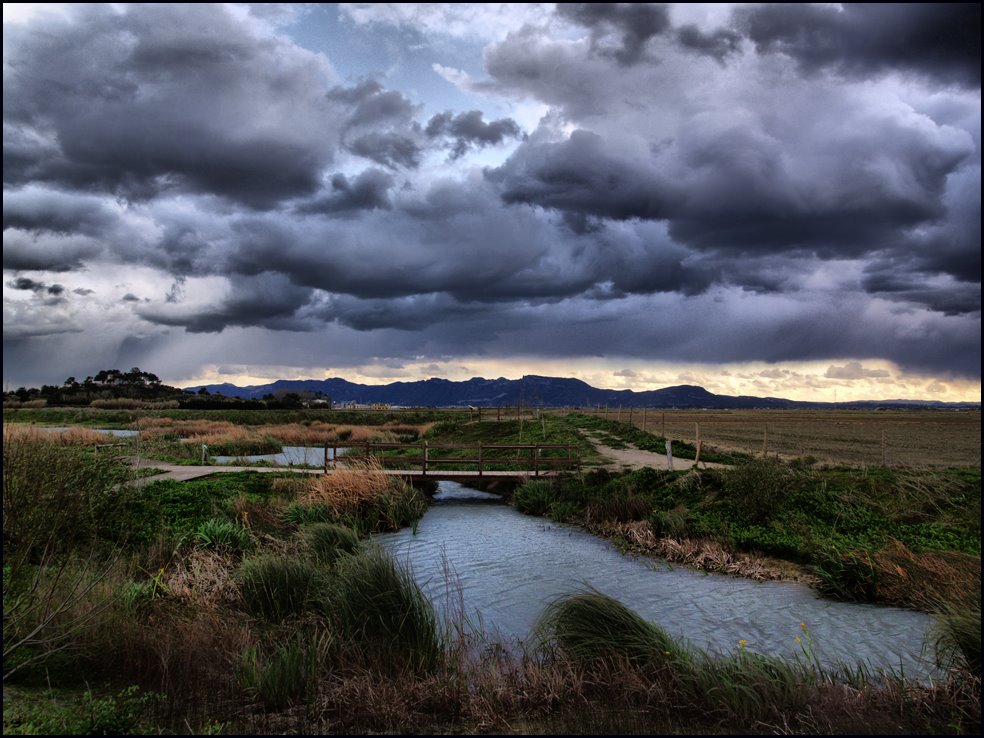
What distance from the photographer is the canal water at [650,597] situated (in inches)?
422

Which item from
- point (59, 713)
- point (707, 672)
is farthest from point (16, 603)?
point (707, 672)

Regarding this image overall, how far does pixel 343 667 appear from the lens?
25.6ft

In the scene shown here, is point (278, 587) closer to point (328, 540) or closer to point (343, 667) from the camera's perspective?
point (343, 667)

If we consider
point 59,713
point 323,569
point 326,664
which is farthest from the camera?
point 323,569

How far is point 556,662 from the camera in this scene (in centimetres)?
826

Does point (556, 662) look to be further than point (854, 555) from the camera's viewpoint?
No

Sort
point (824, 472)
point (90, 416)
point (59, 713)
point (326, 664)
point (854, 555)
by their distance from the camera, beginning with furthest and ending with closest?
point (90, 416) → point (824, 472) → point (854, 555) → point (326, 664) → point (59, 713)

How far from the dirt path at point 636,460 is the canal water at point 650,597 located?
22.8 feet

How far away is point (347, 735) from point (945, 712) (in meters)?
6.42

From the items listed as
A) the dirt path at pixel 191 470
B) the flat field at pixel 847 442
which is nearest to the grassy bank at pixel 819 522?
the flat field at pixel 847 442

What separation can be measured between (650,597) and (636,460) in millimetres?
16450

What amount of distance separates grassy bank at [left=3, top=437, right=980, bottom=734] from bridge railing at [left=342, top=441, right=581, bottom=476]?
16362mm

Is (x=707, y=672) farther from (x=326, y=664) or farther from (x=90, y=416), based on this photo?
(x=90, y=416)

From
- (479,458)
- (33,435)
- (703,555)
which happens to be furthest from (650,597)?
(479,458)
